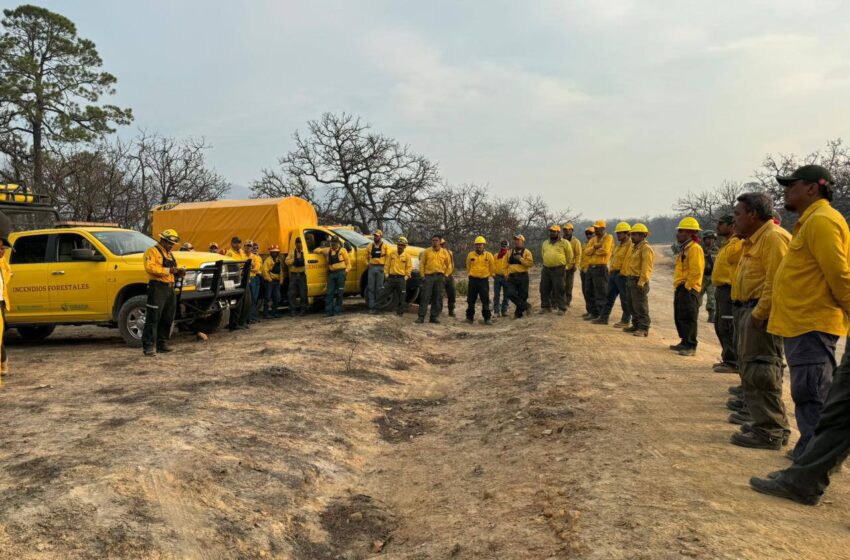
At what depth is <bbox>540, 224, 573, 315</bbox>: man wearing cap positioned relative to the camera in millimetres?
11750

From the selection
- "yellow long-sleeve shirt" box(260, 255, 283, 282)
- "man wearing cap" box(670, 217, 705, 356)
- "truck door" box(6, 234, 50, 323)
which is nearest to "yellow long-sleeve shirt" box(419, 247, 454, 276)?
"yellow long-sleeve shirt" box(260, 255, 283, 282)

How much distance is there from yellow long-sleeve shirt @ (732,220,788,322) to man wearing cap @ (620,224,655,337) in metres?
4.14

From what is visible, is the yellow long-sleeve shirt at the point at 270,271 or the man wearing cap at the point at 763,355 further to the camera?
the yellow long-sleeve shirt at the point at 270,271

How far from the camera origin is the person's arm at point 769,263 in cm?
406

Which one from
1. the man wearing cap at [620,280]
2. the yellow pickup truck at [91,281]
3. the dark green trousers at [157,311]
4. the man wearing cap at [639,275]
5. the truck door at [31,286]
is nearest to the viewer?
the dark green trousers at [157,311]

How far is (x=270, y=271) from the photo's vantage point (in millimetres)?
13258

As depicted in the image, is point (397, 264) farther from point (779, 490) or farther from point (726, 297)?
point (779, 490)

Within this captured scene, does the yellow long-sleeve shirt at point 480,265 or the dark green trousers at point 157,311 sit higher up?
the yellow long-sleeve shirt at point 480,265

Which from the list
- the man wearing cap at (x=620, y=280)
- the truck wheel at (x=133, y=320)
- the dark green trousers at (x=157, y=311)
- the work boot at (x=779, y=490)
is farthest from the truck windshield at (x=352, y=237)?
the work boot at (x=779, y=490)

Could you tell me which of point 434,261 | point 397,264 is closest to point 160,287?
point 397,264

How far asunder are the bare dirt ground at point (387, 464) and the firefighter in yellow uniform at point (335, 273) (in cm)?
474

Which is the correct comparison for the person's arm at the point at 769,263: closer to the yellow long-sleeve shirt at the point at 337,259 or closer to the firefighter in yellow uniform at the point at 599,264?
the firefighter in yellow uniform at the point at 599,264

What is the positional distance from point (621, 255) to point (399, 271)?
4.61m

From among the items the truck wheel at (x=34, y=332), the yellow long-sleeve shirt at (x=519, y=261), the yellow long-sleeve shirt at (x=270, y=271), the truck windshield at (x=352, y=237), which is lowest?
the truck wheel at (x=34, y=332)
